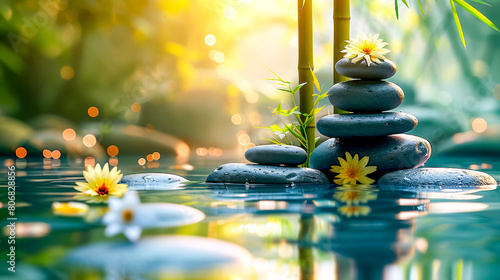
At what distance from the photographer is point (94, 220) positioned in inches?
95.3

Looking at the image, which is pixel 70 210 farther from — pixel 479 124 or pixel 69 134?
pixel 479 124

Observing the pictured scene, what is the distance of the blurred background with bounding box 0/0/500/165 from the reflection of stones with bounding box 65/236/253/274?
6104 millimetres

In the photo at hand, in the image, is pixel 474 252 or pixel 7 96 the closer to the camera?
pixel 474 252

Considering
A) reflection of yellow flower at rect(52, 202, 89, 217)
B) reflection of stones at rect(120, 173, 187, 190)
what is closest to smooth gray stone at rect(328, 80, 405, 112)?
reflection of stones at rect(120, 173, 187, 190)

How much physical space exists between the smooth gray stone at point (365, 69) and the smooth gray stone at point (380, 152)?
45 centimetres

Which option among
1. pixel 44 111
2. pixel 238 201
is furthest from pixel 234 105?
pixel 238 201

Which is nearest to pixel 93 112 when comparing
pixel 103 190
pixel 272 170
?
pixel 272 170

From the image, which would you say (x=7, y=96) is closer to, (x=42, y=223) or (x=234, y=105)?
(x=234, y=105)

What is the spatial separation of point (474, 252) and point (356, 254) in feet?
1.26

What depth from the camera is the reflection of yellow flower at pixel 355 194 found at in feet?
10.1

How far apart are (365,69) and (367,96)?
188mm

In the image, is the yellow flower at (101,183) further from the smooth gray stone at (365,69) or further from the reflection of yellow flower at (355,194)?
the smooth gray stone at (365,69)

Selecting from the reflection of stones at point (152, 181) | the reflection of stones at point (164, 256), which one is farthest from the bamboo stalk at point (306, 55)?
the reflection of stones at point (164, 256)

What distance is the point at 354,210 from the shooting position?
8.82ft
